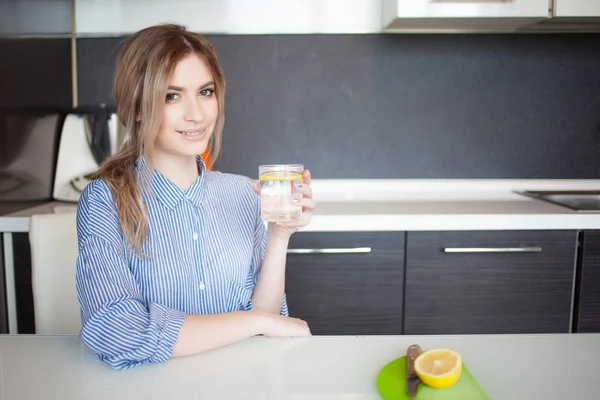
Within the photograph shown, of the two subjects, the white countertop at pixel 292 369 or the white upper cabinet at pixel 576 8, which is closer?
the white countertop at pixel 292 369

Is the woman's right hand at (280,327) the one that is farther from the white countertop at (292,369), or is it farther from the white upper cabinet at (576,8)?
the white upper cabinet at (576,8)

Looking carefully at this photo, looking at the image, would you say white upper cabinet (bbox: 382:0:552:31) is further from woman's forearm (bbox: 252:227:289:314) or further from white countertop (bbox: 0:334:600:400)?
white countertop (bbox: 0:334:600:400)

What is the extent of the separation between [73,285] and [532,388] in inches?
42.2

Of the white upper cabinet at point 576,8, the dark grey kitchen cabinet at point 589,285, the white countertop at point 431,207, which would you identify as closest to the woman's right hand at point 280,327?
the white countertop at point 431,207

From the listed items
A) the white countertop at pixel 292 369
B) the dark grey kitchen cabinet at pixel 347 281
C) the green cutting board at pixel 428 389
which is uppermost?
the green cutting board at pixel 428 389

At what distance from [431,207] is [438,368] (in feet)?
→ 4.71

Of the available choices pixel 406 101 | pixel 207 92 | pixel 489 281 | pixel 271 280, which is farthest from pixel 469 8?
pixel 271 280


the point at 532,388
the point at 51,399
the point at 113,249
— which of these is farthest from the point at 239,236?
the point at 532,388

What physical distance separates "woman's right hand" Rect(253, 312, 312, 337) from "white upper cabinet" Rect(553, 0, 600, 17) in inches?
65.6

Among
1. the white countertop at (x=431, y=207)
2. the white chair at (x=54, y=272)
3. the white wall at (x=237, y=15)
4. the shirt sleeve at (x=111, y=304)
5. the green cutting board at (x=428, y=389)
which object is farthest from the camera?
the white wall at (x=237, y=15)

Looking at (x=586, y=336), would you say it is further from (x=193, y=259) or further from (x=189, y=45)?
(x=189, y=45)

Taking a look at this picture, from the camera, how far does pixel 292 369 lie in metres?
0.94

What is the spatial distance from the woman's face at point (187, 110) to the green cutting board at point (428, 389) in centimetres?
64

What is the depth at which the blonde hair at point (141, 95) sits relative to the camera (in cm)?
122
